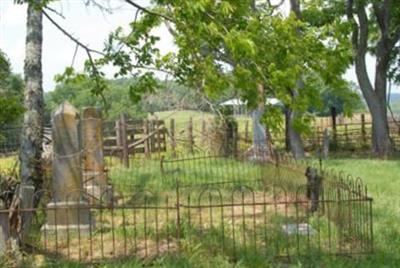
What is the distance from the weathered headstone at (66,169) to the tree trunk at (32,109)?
259mm

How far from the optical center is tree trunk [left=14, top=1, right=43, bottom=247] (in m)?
8.70

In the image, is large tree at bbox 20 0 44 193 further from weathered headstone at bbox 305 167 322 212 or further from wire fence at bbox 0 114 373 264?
weathered headstone at bbox 305 167 322 212

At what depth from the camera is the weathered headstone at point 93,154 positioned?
11.8 meters

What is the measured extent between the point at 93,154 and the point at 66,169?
2.77 m

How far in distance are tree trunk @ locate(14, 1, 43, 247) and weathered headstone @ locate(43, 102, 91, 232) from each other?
259 millimetres

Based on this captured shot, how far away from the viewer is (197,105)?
985 cm

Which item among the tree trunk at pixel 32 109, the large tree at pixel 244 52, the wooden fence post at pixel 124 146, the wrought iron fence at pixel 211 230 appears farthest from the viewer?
the wooden fence post at pixel 124 146

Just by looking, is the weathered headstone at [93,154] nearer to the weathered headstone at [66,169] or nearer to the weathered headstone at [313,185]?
the weathered headstone at [66,169]

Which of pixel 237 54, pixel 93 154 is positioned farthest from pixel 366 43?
pixel 237 54

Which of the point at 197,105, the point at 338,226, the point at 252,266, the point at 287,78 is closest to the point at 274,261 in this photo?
the point at 252,266

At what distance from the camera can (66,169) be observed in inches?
366

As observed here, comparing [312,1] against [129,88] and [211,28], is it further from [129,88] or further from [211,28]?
[211,28]

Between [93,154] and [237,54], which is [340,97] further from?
[237,54]

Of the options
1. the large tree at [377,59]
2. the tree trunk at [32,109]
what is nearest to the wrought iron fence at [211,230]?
the tree trunk at [32,109]
